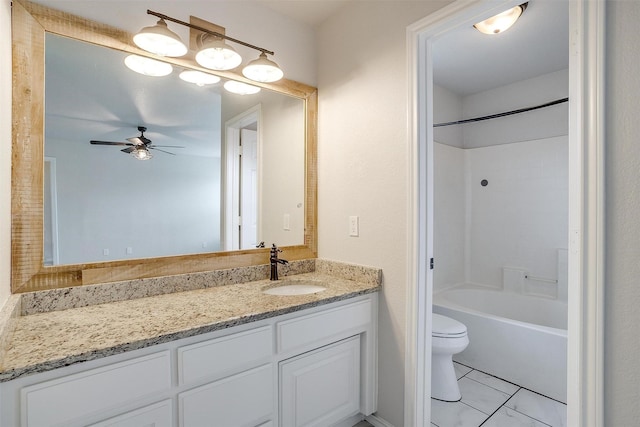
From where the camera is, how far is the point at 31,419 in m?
0.86

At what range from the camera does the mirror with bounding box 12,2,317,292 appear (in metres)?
1.25

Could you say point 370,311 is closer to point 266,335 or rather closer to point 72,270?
point 266,335

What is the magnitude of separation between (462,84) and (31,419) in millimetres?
3594

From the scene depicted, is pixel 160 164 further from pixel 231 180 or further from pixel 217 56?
pixel 217 56

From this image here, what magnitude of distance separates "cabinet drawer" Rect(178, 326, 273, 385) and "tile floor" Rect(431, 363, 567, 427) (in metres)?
1.23

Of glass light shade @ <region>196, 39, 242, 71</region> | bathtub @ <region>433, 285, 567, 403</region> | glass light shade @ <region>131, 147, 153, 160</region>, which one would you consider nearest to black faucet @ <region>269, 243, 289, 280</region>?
glass light shade @ <region>131, 147, 153, 160</region>

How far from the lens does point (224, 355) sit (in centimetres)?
119

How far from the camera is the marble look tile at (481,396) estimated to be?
6.46ft

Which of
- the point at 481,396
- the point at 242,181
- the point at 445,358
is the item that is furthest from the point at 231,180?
the point at 481,396

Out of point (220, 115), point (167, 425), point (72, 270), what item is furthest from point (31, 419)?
point (220, 115)

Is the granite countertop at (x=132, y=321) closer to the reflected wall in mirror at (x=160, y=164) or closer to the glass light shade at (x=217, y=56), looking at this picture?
the reflected wall in mirror at (x=160, y=164)

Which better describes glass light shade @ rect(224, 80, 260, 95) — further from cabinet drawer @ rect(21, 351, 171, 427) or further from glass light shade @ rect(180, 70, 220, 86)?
cabinet drawer @ rect(21, 351, 171, 427)

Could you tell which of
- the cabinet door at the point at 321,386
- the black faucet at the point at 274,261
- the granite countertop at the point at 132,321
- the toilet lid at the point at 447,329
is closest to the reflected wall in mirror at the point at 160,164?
the black faucet at the point at 274,261

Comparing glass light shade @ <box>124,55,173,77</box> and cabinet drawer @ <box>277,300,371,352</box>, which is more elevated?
glass light shade @ <box>124,55,173,77</box>
